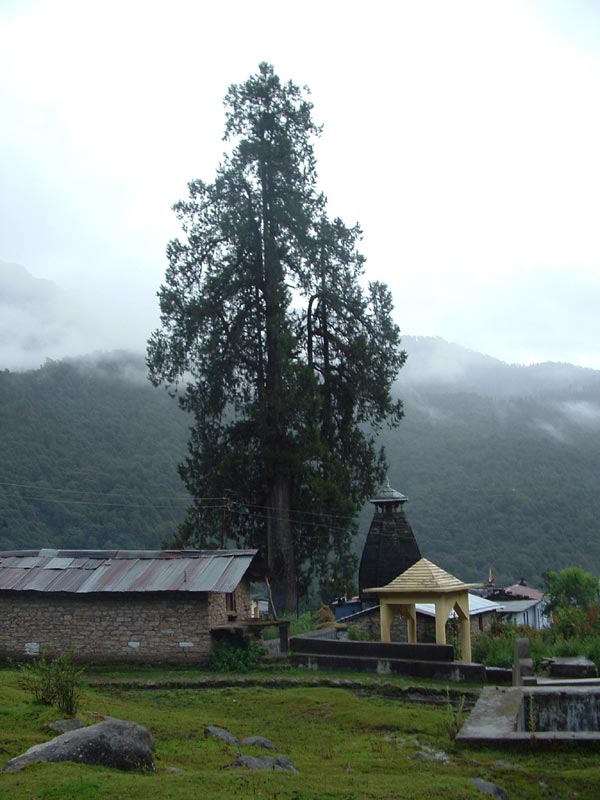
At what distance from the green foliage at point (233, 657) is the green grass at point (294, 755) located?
265cm

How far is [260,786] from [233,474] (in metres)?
20.4

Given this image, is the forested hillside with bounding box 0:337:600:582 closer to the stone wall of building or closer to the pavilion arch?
the stone wall of building

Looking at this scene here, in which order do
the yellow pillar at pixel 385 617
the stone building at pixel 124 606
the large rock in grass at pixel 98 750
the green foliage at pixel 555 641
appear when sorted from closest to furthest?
the large rock in grass at pixel 98 750
the green foliage at pixel 555 641
the stone building at pixel 124 606
the yellow pillar at pixel 385 617

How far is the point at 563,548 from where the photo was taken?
→ 62.6 m

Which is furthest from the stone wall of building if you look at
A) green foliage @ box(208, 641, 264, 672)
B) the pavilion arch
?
the pavilion arch

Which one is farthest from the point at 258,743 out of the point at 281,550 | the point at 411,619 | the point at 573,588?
the point at 573,588

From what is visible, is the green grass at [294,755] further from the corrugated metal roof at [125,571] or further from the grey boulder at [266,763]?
the corrugated metal roof at [125,571]

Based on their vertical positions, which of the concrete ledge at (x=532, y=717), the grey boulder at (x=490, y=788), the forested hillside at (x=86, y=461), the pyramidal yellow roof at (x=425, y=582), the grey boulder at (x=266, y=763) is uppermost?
the forested hillside at (x=86, y=461)

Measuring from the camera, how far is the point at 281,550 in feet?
88.5

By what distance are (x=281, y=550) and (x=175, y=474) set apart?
86.2ft

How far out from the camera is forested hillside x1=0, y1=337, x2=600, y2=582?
4559cm

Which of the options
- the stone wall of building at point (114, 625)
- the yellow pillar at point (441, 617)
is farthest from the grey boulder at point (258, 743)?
the yellow pillar at point (441, 617)

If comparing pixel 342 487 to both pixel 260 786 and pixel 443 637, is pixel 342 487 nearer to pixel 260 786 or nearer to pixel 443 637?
pixel 443 637

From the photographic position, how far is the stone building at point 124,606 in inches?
737
